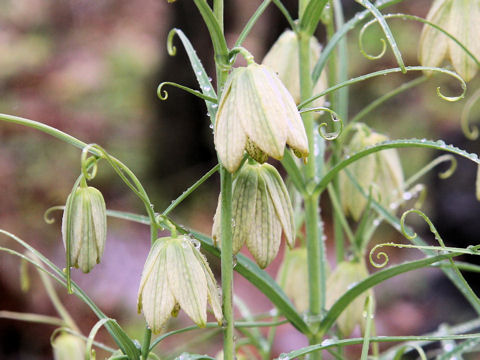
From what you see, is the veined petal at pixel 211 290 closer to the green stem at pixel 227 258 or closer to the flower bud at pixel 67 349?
the green stem at pixel 227 258

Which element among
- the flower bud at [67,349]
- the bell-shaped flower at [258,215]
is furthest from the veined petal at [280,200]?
the flower bud at [67,349]

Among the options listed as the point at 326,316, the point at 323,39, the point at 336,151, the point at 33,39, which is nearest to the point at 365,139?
the point at 336,151

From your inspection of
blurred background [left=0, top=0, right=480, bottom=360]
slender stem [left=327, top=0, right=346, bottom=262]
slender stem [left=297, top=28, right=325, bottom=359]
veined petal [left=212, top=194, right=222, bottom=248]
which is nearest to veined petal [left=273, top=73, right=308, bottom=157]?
veined petal [left=212, top=194, right=222, bottom=248]

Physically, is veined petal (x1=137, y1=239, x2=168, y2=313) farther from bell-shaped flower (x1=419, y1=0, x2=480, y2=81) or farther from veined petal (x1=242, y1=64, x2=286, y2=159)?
bell-shaped flower (x1=419, y1=0, x2=480, y2=81)

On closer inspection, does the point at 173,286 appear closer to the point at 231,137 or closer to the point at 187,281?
the point at 187,281

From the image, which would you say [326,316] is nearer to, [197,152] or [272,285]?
[272,285]

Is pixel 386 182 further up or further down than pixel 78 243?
further up

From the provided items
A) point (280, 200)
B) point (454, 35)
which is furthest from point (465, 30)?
point (280, 200)
